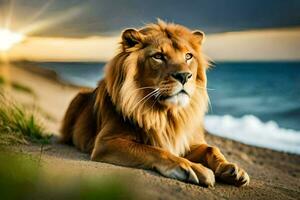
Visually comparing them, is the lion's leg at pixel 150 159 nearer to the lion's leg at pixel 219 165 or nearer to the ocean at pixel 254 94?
the lion's leg at pixel 219 165

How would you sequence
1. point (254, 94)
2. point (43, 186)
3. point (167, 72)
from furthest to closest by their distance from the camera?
point (254, 94), point (167, 72), point (43, 186)

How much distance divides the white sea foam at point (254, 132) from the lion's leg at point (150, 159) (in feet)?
3.35

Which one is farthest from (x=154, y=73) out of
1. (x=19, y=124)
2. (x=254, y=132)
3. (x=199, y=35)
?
(x=254, y=132)

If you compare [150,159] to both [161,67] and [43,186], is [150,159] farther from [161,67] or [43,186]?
[43,186]

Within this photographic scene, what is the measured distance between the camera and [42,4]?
308 centimetres

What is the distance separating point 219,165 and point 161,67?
44 cm

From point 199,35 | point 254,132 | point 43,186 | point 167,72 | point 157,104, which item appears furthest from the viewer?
point 254,132

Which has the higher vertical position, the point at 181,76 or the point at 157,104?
the point at 181,76

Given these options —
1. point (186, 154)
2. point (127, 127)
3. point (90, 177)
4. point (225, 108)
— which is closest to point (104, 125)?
point (127, 127)

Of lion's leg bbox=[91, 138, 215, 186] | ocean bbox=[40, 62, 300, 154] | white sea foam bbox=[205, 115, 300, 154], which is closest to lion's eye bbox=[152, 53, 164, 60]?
lion's leg bbox=[91, 138, 215, 186]

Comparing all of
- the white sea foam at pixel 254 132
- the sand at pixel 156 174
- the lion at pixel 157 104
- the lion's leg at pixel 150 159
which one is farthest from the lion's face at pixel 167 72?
the white sea foam at pixel 254 132

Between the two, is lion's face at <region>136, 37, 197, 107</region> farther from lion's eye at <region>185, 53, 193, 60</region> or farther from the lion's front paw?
the lion's front paw

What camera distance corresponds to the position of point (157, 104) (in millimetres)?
2662

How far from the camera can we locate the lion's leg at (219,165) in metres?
2.48
